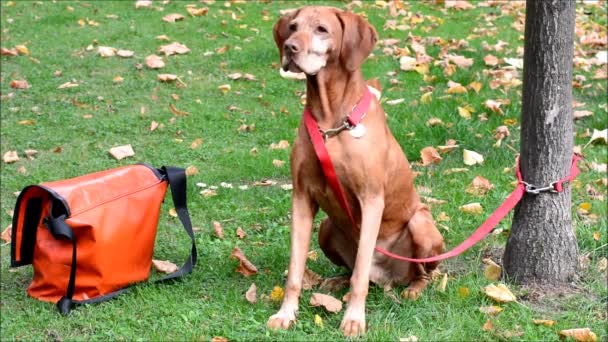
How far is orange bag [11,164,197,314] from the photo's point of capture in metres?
4.15

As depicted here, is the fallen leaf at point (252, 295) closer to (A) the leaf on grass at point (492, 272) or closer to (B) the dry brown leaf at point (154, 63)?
(A) the leaf on grass at point (492, 272)

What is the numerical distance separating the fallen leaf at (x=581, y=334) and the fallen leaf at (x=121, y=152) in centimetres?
414

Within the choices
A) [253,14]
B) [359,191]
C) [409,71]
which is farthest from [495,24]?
[359,191]

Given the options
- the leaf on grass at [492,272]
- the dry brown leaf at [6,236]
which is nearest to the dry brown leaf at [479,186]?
the leaf on grass at [492,272]

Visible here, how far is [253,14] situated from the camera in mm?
10508

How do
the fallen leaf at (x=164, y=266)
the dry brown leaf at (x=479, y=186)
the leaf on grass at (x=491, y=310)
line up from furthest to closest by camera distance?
the dry brown leaf at (x=479, y=186) < the fallen leaf at (x=164, y=266) < the leaf on grass at (x=491, y=310)

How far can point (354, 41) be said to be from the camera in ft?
12.4

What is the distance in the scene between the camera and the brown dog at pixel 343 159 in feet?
12.3

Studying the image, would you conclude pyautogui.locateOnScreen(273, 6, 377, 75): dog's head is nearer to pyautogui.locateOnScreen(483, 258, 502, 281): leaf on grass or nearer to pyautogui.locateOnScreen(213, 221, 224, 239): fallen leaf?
pyautogui.locateOnScreen(483, 258, 502, 281): leaf on grass

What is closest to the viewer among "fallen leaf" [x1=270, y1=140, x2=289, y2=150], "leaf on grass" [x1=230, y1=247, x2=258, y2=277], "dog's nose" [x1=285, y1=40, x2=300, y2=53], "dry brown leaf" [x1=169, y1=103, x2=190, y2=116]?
"dog's nose" [x1=285, y1=40, x2=300, y2=53]

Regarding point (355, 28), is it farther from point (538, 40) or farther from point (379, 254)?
point (379, 254)

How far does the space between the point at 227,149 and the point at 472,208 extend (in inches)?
95.1

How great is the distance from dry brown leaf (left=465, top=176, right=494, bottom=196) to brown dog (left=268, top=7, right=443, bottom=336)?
51.8 inches

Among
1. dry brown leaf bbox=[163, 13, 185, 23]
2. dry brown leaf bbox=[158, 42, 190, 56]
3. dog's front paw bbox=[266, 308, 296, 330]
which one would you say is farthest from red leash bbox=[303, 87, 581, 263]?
dry brown leaf bbox=[163, 13, 185, 23]
